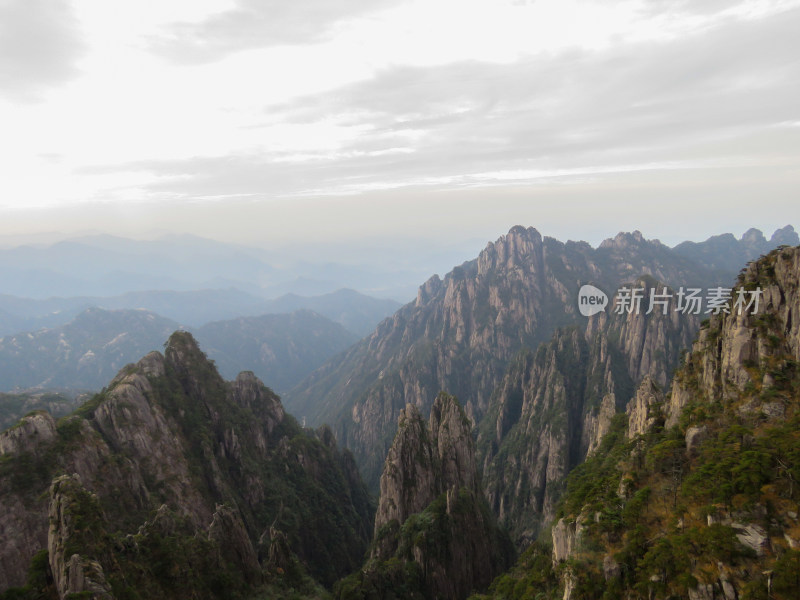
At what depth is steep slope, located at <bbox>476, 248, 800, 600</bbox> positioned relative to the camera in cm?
2331

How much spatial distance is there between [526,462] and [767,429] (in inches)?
5013

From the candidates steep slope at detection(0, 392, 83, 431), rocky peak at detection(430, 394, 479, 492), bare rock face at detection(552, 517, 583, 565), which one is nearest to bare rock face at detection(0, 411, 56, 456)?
rocky peak at detection(430, 394, 479, 492)

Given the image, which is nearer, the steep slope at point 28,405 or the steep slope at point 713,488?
the steep slope at point 713,488

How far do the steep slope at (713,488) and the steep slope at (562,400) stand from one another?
305 ft

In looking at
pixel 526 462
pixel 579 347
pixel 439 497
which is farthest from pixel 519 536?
pixel 579 347

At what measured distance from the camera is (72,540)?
30062 millimetres

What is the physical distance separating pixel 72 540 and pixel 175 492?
126 ft

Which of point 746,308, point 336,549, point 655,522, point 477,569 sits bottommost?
point 336,549

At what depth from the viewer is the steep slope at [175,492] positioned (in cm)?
3438

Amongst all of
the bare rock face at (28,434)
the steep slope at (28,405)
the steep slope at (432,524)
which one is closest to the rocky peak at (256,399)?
the steep slope at (432,524)

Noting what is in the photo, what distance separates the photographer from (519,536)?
12131 cm

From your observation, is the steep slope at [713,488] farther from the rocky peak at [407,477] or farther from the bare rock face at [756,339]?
the rocky peak at [407,477]

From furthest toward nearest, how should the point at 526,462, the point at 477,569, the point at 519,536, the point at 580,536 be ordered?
the point at 526,462
the point at 519,536
the point at 477,569
the point at 580,536

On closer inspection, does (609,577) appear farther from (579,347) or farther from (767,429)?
(579,347)
